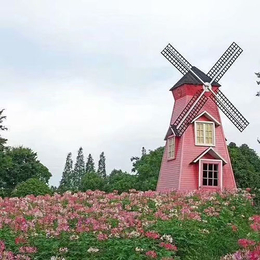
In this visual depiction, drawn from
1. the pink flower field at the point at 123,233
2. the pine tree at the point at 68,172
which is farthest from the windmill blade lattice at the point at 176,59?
the pine tree at the point at 68,172

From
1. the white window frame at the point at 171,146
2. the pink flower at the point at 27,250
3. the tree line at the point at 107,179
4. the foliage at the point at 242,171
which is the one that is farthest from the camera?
the foliage at the point at 242,171

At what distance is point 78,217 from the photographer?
8648 mm

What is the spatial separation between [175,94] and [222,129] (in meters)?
2.47

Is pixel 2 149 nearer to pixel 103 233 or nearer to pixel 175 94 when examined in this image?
pixel 175 94

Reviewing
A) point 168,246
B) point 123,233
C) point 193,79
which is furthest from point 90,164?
point 168,246

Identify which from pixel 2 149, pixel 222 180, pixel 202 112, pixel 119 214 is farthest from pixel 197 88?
pixel 2 149

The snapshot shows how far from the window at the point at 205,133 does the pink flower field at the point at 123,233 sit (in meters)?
9.59

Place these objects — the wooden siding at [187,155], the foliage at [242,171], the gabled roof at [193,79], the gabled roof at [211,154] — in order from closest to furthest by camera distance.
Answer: the wooden siding at [187,155], the gabled roof at [211,154], the gabled roof at [193,79], the foliage at [242,171]

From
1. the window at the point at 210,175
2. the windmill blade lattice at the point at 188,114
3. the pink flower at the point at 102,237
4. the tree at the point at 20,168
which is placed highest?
the tree at the point at 20,168

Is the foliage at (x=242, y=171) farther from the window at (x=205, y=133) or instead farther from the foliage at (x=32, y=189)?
the foliage at (x=32, y=189)

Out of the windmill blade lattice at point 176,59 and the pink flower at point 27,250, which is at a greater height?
the windmill blade lattice at point 176,59

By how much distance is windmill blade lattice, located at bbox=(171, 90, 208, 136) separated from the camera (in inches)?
784

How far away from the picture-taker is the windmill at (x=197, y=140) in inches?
773

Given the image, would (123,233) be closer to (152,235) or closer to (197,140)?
(152,235)
